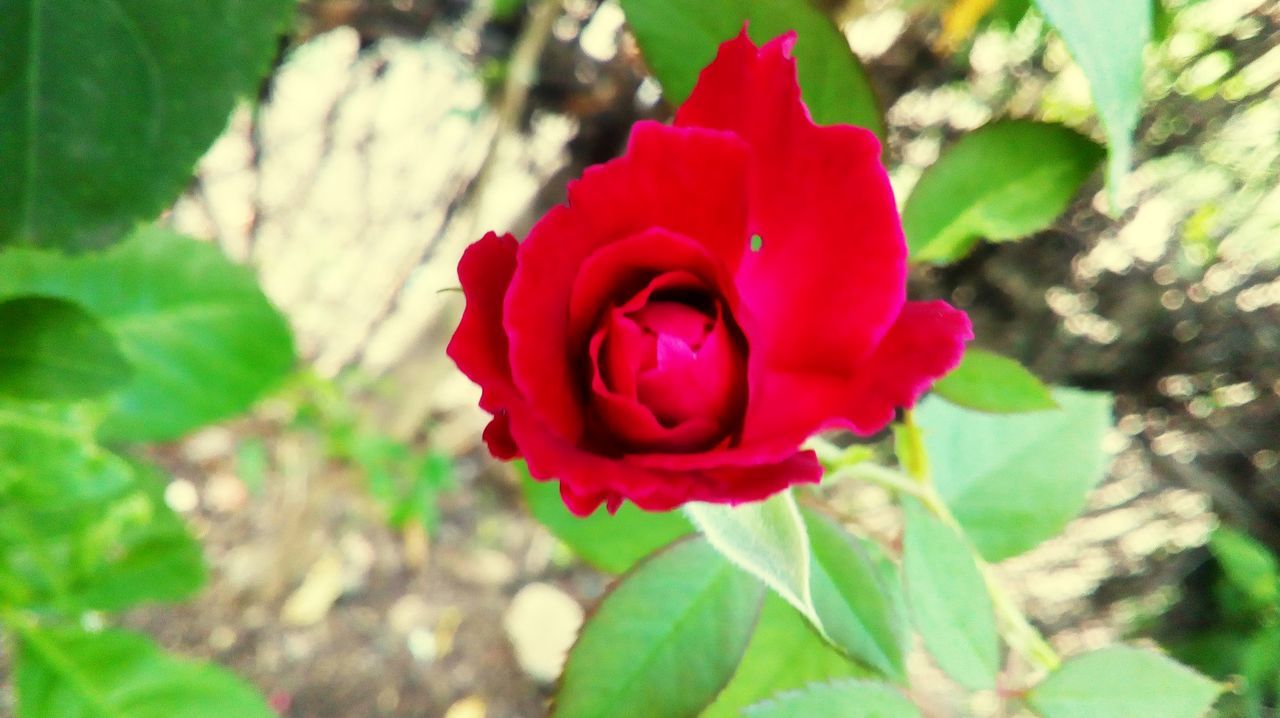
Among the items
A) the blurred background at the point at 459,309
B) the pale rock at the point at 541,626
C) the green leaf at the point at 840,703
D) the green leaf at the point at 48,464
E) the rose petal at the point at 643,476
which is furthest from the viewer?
the pale rock at the point at 541,626

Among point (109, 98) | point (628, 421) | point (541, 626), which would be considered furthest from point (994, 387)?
point (541, 626)

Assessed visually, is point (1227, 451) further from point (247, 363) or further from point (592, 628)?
point (247, 363)

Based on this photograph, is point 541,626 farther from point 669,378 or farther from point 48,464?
point 669,378

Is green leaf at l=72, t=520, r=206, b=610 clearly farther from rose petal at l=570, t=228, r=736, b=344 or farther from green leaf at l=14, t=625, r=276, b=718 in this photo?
rose petal at l=570, t=228, r=736, b=344

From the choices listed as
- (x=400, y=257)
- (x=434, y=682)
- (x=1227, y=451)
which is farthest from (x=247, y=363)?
(x=1227, y=451)

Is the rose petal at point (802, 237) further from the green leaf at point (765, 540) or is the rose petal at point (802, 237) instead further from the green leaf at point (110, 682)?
the green leaf at point (110, 682)

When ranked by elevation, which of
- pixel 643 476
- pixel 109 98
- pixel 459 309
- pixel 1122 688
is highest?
pixel 459 309

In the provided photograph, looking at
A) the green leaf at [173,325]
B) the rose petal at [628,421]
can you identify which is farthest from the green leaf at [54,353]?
the rose petal at [628,421]

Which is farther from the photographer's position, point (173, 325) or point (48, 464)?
point (173, 325)
